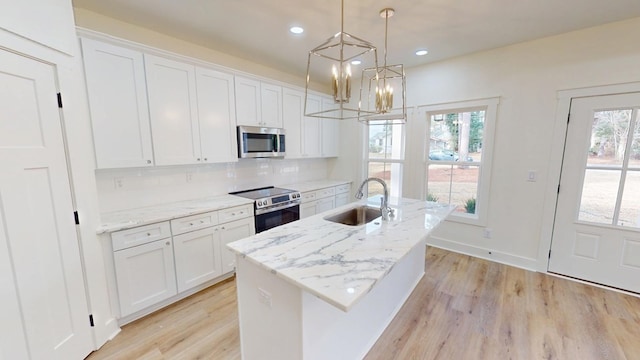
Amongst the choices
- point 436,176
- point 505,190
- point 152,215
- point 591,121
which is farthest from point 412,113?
point 152,215

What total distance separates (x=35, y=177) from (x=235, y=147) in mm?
1734

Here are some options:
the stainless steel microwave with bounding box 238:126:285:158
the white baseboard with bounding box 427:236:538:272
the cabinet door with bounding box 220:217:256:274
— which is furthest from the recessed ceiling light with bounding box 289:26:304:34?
the white baseboard with bounding box 427:236:538:272

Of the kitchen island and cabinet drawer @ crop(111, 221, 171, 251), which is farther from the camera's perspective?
cabinet drawer @ crop(111, 221, 171, 251)

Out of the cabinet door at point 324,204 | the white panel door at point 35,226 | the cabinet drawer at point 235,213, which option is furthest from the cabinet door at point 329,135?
the white panel door at point 35,226

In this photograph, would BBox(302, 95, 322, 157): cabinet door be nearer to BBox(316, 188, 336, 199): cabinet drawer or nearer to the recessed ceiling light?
BBox(316, 188, 336, 199): cabinet drawer

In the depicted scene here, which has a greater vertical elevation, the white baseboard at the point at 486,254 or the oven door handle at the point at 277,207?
the oven door handle at the point at 277,207

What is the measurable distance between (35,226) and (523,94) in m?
4.57

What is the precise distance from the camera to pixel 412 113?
3.73 m

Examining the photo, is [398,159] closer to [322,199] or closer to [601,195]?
[322,199]

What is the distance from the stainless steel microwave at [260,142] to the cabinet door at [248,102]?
11 cm

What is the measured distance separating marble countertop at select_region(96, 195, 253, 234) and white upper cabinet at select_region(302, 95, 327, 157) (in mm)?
1532

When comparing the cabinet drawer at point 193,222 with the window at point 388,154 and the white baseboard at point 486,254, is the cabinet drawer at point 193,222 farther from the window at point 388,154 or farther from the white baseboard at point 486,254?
the white baseboard at point 486,254

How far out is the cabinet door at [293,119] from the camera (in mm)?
3617

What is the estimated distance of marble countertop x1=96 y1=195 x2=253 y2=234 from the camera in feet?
6.61
